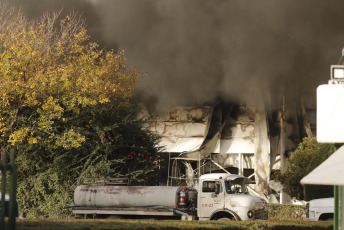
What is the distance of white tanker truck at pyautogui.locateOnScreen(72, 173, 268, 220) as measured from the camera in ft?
51.9

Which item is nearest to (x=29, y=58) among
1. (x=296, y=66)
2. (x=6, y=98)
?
(x=6, y=98)

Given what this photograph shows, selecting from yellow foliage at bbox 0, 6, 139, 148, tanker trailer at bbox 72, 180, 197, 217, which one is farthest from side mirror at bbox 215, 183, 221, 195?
yellow foliage at bbox 0, 6, 139, 148

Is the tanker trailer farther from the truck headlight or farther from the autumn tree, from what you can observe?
the autumn tree

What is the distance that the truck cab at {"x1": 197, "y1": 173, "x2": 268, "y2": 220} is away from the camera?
645 inches

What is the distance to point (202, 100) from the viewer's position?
38.6 m

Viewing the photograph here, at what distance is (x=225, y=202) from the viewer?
653 inches

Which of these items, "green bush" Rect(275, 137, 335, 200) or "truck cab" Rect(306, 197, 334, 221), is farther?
"green bush" Rect(275, 137, 335, 200)

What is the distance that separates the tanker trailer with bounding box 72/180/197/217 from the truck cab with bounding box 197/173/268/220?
0.33 metres

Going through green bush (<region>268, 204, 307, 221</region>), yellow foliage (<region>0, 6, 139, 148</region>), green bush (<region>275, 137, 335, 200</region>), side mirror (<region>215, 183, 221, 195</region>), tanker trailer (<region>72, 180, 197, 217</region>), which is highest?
yellow foliage (<region>0, 6, 139, 148</region>)

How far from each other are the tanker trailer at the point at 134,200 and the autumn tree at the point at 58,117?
249 cm

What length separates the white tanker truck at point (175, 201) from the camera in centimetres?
1580

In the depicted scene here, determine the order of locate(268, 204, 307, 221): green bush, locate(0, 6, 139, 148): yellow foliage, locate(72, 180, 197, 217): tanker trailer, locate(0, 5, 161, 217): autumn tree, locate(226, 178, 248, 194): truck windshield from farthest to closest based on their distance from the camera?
locate(268, 204, 307, 221): green bush, locate(0, 5, 161, 217): autumn tree, locate(0, 6, 139, 148): yellow foliage, locate(226, 178, 248, 194): truck windshield, locate(72, 180, 197, 217): tanker trailer

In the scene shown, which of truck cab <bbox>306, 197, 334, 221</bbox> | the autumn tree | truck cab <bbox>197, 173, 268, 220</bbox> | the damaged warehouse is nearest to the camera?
truck cab <bbox>306, 197, 334, 221</bbox>

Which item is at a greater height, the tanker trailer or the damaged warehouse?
the damaged warehouse
